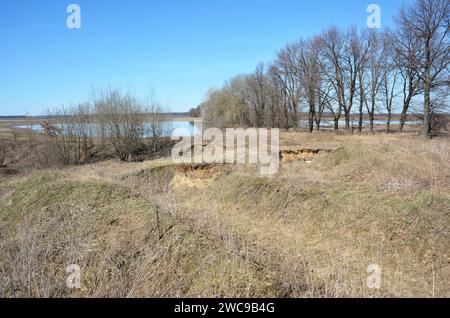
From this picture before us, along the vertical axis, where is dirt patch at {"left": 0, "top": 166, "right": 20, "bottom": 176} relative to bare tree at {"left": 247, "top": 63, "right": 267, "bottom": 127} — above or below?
below

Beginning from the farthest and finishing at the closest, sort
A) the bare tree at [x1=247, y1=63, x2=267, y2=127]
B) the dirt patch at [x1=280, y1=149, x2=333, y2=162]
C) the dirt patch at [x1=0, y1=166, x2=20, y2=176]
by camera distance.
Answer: the bare tree at [x1=247, y1=63, x2=267, y2=127]
the dirt patch at [x1=0, y1=166, x2=20, y2=176]
the dirt patch at [x1=280, y1=149, x2=333, y2=162]

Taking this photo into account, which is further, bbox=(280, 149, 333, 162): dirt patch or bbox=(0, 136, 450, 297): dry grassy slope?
bbox=(280, 149, 333, 162): dirt patch

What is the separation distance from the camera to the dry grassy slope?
4.72 metres

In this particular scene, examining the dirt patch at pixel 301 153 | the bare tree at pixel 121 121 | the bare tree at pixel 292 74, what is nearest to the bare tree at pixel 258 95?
the bare tree at pixel 292 74

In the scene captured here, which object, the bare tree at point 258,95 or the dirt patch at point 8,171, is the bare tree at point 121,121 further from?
the bare tree at point 258,95

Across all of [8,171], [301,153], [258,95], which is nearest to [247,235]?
[301,153]

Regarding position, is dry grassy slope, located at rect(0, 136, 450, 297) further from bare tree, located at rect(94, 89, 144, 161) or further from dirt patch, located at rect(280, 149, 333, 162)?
bare tree, located at rect(94, 89, 144, 161)

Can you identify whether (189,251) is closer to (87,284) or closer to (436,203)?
(87,284)

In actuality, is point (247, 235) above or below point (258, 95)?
below

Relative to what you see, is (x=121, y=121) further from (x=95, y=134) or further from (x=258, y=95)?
(x=258, y=95)

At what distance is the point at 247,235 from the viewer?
859 cm

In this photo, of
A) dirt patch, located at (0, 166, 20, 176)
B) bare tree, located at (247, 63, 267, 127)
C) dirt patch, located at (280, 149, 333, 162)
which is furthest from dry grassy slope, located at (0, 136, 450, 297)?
bare tree, located at (247, 63, 267, 127)
